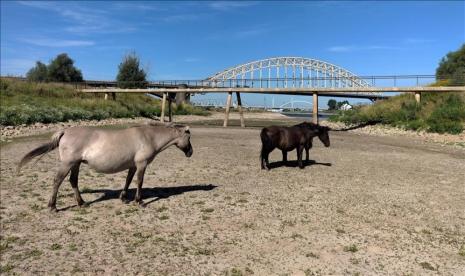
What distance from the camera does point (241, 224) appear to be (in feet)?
27.8

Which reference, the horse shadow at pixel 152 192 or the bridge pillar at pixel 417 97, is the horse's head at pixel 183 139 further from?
the bridge pillar at pixel 417 97

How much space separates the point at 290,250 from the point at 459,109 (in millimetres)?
30042

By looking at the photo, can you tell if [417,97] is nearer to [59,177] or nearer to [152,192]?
[152,192]

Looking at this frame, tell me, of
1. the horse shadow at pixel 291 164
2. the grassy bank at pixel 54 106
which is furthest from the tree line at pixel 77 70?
the horse shadow at pixel 291 164

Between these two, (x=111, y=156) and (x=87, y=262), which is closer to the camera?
(x=87, y=262)

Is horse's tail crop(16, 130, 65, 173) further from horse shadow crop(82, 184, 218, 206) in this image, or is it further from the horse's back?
horse shadow crop(82, 184, 218, 206)

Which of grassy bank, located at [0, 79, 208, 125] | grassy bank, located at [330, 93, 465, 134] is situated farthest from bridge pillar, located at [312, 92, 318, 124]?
grassy bank, located at [0, 79, 208, 125]

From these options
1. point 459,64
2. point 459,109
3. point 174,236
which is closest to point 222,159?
point 174,236

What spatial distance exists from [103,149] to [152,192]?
2503 mm

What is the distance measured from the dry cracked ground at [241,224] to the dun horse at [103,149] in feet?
3.03

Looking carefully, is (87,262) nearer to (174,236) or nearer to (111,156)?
(174,236)

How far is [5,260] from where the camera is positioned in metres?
6.69

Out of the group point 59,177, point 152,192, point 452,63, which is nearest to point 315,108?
point 152,192

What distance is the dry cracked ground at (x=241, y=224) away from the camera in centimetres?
661
